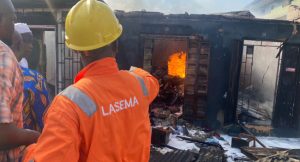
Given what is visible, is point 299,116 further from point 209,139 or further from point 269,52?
point 269,52

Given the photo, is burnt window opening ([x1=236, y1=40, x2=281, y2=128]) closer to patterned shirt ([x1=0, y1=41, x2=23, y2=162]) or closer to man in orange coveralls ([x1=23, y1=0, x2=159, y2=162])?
man in orange coveralls ([x1=23, y1=0, x2=159, y2=162])

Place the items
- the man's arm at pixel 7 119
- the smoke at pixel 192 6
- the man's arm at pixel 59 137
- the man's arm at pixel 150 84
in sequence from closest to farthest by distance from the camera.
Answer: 1. the man's arm at pixel 59 137
2. the man's arm at pixel 7 119
3. the man's arm at pixel 150 84
4. the smoke at pixel 192 6

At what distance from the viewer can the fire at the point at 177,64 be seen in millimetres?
15395

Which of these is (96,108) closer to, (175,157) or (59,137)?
(59,137)

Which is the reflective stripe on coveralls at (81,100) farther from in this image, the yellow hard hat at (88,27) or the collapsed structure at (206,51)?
the collapsed structure at (206,51)

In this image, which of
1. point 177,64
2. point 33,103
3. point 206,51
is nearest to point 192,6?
point 177,64

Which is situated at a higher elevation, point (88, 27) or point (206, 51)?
point (206, 51)

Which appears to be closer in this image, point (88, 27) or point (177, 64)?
point (88, 27)

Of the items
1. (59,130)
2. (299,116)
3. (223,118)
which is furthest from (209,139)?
(59,130)

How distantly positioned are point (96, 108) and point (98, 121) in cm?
7

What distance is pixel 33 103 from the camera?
2.69 metres

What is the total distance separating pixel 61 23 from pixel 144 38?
2.84 metres

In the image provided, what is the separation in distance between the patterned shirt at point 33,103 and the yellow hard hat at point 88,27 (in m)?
1.20

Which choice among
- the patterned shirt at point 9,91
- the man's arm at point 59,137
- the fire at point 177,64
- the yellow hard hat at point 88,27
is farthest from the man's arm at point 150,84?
the fire at point 177,64
